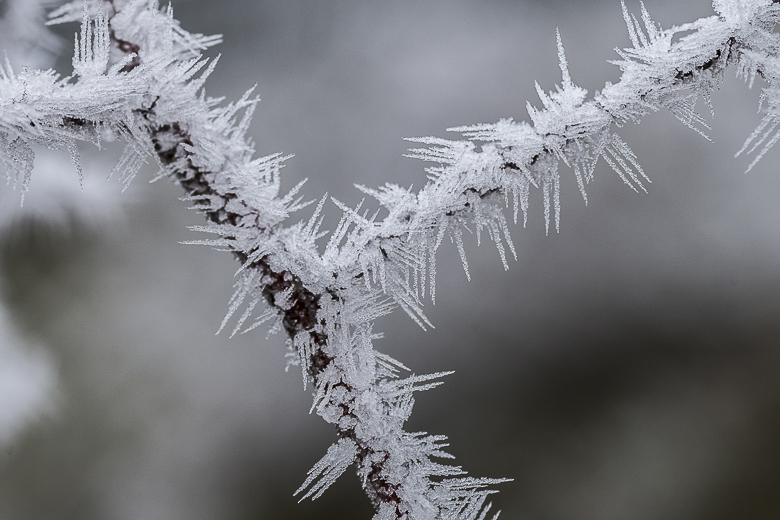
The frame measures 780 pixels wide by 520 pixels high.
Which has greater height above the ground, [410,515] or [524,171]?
[524,171]

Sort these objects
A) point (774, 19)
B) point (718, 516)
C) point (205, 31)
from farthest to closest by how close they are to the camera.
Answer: point (205, 31) < point (718, 516) < point (774, 19)

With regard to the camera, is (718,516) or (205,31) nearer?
(718,516)

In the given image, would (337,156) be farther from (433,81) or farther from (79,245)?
(79,245)

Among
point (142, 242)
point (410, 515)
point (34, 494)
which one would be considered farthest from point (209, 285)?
point (410, 515)

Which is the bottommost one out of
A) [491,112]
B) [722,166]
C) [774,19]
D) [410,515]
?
[410,515]

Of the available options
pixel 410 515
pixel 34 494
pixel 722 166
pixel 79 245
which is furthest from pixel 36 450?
pixel 722 166

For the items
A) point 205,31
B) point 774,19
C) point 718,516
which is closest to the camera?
point 774,19
